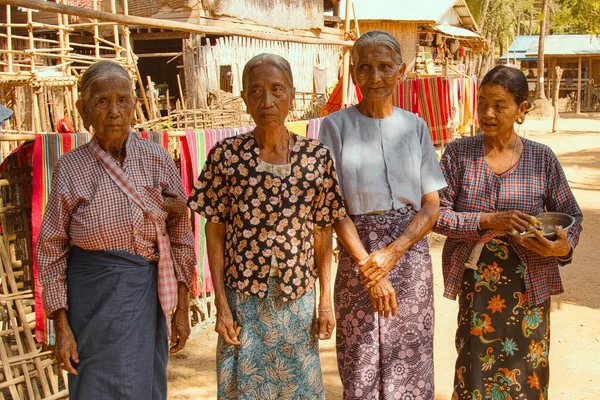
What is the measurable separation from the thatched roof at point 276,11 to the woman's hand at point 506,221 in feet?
32.6

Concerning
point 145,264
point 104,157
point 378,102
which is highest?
point 378,102

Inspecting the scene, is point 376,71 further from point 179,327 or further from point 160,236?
point 179,327

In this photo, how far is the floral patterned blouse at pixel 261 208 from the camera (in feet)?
7.73

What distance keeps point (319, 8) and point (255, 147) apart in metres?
14.0

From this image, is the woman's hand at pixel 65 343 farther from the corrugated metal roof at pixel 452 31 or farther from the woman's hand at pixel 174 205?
the corrugated metal roof at pixel 452 31

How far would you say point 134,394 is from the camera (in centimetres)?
242

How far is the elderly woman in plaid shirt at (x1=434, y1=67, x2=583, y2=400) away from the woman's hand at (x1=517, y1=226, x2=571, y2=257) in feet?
0.17

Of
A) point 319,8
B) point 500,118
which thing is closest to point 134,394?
point 500,118

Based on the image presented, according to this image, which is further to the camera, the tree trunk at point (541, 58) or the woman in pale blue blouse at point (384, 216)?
the tree trunk at point (541, 58)

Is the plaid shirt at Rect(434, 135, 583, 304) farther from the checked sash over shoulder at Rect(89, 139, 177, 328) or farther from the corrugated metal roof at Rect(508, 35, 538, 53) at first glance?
the corrugated metal roof at Rect(508, 35, 538, 53)

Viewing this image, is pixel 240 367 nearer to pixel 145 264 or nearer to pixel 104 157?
pixel 145 264

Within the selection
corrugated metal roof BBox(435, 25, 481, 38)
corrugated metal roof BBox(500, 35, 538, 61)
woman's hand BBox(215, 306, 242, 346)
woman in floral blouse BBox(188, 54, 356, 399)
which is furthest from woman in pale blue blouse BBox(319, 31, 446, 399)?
corrugated metal roof BBox(500, 35, 538, 61)

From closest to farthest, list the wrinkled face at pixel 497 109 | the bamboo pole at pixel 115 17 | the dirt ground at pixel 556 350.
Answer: the wrinkled face at pixel 497 109, the bamboo pole at pixel 115 17, the dirt ground at pixel 556 350

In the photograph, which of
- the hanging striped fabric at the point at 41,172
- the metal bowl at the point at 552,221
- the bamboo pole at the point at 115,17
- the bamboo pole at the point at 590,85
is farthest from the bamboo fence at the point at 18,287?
the bamboo pole at the point at 590,85
